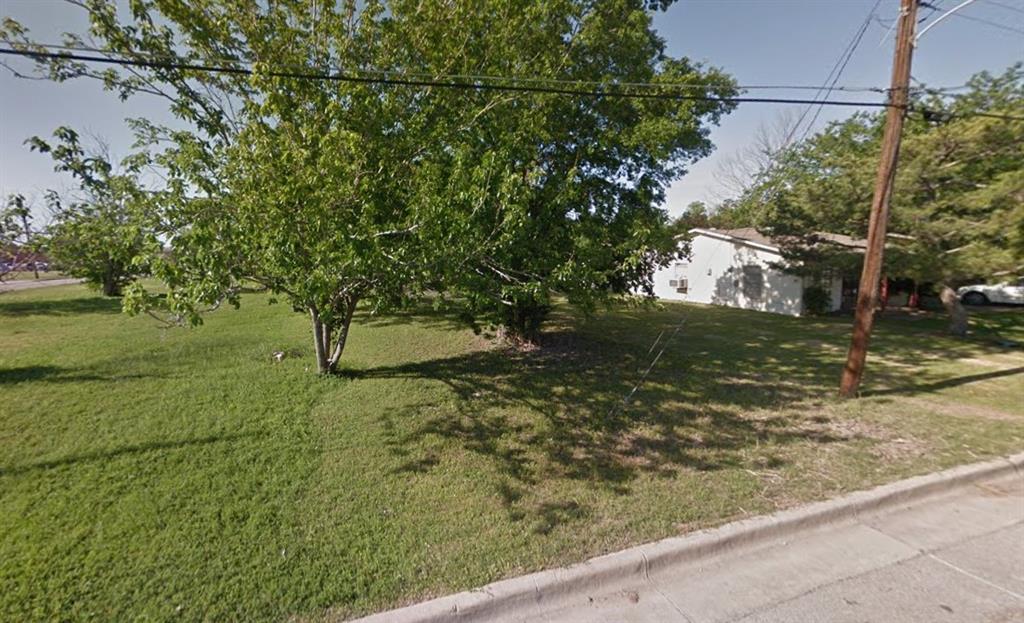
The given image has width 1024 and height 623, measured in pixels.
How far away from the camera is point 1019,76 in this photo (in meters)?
10.3

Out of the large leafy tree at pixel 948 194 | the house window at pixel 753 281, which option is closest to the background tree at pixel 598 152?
the large leafy tree at pixel 948 194

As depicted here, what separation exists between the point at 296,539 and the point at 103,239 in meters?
3.80

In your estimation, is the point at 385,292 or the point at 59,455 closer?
the point at 59,455

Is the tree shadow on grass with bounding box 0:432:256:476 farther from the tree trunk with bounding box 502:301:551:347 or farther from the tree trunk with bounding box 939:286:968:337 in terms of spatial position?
the tree trunk with bounding box 939:286:968:337

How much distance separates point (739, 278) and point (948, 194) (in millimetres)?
10044

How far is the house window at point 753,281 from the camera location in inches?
735

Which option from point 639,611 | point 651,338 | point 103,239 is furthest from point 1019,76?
point 103,239

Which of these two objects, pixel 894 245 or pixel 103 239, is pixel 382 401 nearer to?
pixel 103 239

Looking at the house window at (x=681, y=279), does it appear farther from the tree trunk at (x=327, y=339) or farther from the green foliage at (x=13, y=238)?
the green foliage at (x=13, y=238)

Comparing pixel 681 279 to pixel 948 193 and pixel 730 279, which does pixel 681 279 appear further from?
pixel 948 193

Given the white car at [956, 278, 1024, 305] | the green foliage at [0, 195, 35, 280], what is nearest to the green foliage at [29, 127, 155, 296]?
the green foliage at [0, 195, 35, 280]

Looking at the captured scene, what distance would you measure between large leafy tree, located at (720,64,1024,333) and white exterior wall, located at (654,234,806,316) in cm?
503

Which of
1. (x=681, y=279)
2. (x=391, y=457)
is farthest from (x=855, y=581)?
(x=681, y=279)

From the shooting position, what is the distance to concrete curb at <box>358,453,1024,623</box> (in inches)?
99.7
